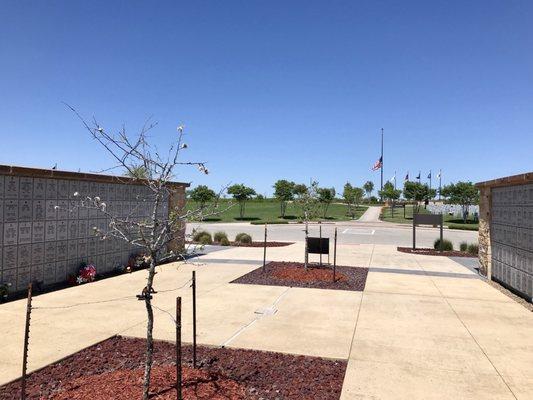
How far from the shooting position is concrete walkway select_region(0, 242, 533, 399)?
565 centimetres

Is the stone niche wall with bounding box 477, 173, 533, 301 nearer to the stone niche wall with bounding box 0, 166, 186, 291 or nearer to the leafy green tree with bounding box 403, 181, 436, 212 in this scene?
the stone niche wall with bounding box 0, 166, 186, 291

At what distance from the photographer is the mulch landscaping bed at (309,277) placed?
12086 mm

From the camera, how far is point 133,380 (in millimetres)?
5199

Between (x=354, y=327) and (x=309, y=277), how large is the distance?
516 centimetres

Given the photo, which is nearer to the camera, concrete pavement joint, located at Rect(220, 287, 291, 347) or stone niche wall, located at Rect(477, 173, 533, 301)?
concrete pavement joint, located at Rect(220, 287, 291, 347)

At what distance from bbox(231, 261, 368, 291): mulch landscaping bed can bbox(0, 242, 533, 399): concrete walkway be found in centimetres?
54

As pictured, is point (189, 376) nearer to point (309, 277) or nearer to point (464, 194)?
point (309, 277)

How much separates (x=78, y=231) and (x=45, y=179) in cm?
190

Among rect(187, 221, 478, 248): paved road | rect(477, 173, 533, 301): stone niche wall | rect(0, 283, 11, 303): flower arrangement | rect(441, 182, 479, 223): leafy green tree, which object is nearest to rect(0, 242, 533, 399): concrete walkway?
rect(0, 283, 11, 303): flower arrangement

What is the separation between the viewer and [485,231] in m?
14.5

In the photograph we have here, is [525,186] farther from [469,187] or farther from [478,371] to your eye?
[469,187]

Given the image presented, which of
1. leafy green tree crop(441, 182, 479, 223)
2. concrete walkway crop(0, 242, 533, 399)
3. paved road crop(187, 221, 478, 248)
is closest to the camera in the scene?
concrete walkway crop(0, 242, 533, 399)

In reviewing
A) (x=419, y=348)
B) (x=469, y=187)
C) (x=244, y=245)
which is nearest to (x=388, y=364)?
(x=419, y=348)

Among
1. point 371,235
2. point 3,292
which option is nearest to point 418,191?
point 371,235
